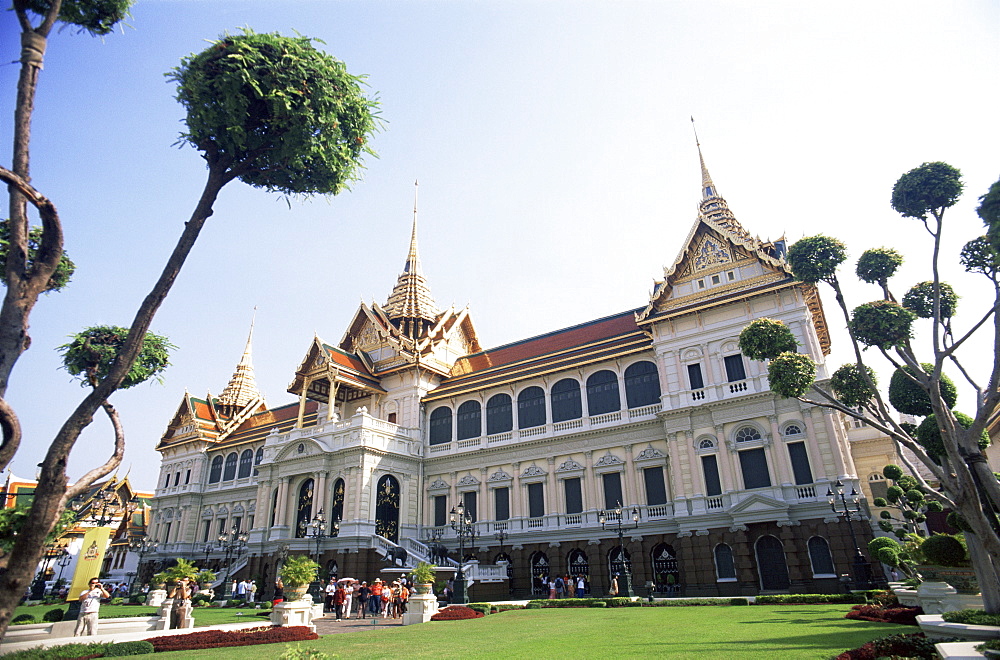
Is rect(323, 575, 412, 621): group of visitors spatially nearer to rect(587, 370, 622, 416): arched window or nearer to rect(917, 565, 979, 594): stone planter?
rect(587, 370, 622, 416): arched window

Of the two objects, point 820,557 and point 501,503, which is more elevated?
point 501,503

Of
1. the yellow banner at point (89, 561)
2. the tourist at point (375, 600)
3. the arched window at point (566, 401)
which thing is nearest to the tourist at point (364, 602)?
the tourist at point (375, 600)

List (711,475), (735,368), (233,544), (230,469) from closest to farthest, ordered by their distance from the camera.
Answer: (711,475)
(735,368)
(233,544)
(230,469)

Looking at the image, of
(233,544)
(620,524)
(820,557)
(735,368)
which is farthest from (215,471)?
(820,557)

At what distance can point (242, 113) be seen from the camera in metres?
10.8

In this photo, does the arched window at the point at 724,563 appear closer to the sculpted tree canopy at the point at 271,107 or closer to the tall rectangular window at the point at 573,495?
the tall rectangular window at the point at 573,495

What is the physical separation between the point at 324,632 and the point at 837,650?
13153 millimetres

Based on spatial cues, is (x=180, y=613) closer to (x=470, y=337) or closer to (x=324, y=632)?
(x=324, y=632)

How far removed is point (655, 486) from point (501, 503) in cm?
869

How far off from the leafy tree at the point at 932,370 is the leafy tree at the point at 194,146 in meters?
11.5

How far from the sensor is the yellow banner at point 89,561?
2424 cm

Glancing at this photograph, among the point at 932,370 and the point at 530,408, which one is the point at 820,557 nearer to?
the point at 932,370

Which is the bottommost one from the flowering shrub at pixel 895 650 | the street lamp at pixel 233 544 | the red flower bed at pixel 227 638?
the red flower bed at pixel 227 638

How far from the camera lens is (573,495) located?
29.6m
